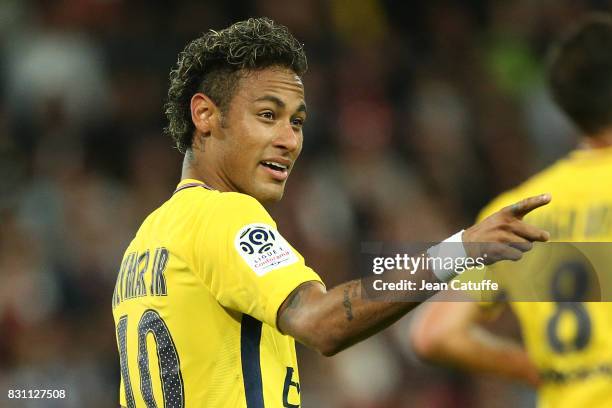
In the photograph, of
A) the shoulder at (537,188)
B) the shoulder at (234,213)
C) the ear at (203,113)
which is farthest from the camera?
the shoulder at (537,188)

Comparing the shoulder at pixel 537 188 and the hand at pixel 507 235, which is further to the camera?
the shoulder at pixel 537 188

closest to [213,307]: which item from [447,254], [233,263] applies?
[233,263]

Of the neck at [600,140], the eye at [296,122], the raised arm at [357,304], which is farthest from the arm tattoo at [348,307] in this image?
the neck at [600,140]

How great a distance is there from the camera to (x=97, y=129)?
1002cm

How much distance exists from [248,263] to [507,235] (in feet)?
2.59

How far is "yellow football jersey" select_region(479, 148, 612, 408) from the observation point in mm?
3975

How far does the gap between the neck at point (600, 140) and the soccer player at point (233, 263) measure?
4.07ft

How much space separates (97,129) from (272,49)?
6531 millimetres

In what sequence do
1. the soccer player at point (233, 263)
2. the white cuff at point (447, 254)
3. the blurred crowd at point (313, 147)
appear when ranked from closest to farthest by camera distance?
the white cuff at point (447, 254), the soccer player at point (233, 263), the blurred crowd at point (313, 147)

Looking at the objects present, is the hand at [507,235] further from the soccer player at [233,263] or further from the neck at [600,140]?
the neck at [600,140]

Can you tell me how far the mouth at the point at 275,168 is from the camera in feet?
12.1

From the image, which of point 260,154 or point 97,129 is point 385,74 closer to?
point 97,129

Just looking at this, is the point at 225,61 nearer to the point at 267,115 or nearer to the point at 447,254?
the point at 267,115

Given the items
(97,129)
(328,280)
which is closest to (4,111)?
(97,129)
